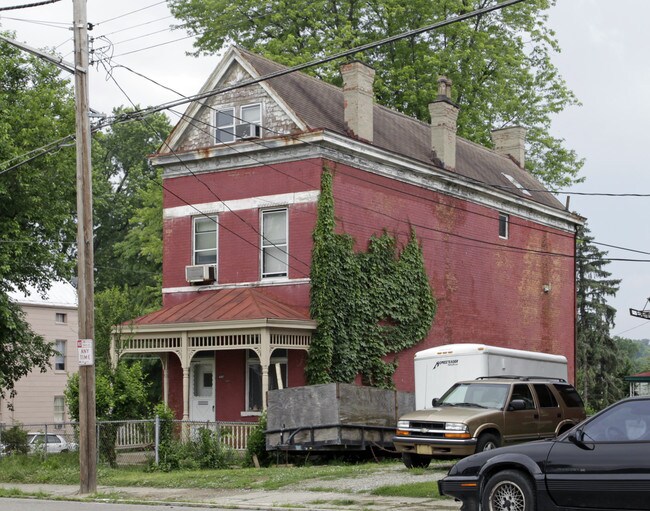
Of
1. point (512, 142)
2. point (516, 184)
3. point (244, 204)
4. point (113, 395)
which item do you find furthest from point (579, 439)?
point (512, 142)

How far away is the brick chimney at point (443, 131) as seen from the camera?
113 ft

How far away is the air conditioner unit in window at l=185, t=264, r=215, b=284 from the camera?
30875mm

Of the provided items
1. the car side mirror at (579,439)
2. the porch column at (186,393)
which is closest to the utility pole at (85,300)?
the porch column at (186,393)

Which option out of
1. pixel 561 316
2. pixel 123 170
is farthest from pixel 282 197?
pixel 123 170

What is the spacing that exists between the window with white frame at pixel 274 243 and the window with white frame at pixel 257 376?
7.39 feet

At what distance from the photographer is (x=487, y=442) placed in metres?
19.7

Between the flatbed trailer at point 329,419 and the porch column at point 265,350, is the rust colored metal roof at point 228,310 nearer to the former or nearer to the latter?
the porch column at point 265,350

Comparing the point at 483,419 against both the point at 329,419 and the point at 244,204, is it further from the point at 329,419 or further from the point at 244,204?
the point at 244,204

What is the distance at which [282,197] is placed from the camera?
97.9 ft

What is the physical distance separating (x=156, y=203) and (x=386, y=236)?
1427 centimetres

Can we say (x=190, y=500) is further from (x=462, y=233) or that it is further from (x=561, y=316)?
(x=561, y=316)

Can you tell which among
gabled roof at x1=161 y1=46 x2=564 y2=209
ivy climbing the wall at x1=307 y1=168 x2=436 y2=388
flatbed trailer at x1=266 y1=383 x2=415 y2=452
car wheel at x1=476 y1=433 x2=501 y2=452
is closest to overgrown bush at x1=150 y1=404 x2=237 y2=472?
flatbed trailer at x1=266 y1=383 x2=415 y2=452

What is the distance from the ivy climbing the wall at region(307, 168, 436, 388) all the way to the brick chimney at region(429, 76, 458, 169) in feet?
11.8

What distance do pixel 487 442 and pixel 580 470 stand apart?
789cm
